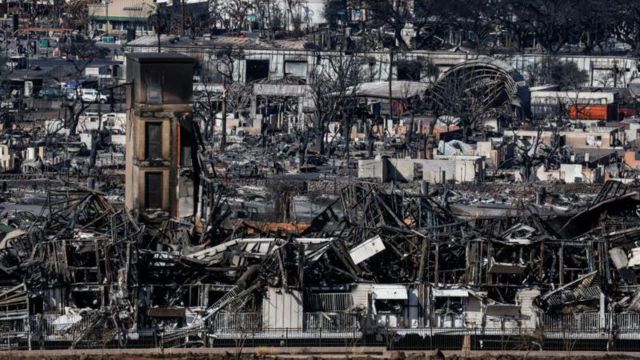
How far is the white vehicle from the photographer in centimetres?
4993

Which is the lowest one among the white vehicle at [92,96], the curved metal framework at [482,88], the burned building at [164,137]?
the white vehicle at [92,96]

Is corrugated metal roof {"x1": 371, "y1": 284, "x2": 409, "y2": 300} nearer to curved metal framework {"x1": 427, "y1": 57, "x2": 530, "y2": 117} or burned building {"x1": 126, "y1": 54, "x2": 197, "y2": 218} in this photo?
burned building {"x1": 126, "y1": 54, "x2": 197, "y2": 218}

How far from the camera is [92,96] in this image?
5109cm

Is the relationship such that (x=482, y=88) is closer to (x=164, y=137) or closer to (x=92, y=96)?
(x=92, y=96)

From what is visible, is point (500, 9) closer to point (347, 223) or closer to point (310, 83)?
point (310, 83)

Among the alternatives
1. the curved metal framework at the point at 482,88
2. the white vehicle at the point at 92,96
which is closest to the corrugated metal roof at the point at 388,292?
the curved metal framework at the point at 482,88

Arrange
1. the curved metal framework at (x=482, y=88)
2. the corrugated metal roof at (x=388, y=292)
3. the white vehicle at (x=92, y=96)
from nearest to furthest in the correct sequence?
the corrugated metal roof at (x=388, y=292), the curved metal framework at (x=482, y=88), the white vehicle at (x=92, y=96)

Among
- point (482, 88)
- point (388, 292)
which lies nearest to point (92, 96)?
point (482, 88)

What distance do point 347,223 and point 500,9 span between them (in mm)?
50516

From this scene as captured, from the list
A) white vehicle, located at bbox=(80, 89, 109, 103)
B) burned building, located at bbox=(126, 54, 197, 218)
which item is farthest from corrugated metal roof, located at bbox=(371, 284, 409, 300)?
white vehicle, located at bbox=(80, 89, 109, 103)

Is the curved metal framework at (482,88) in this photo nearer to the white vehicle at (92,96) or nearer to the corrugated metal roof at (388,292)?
the white vehicle at (92,96)

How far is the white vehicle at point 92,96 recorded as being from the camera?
49934 mm

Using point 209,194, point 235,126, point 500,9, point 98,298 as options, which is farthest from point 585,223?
point 500,9

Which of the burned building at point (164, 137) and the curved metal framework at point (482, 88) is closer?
the burned building at point (164, 137)
